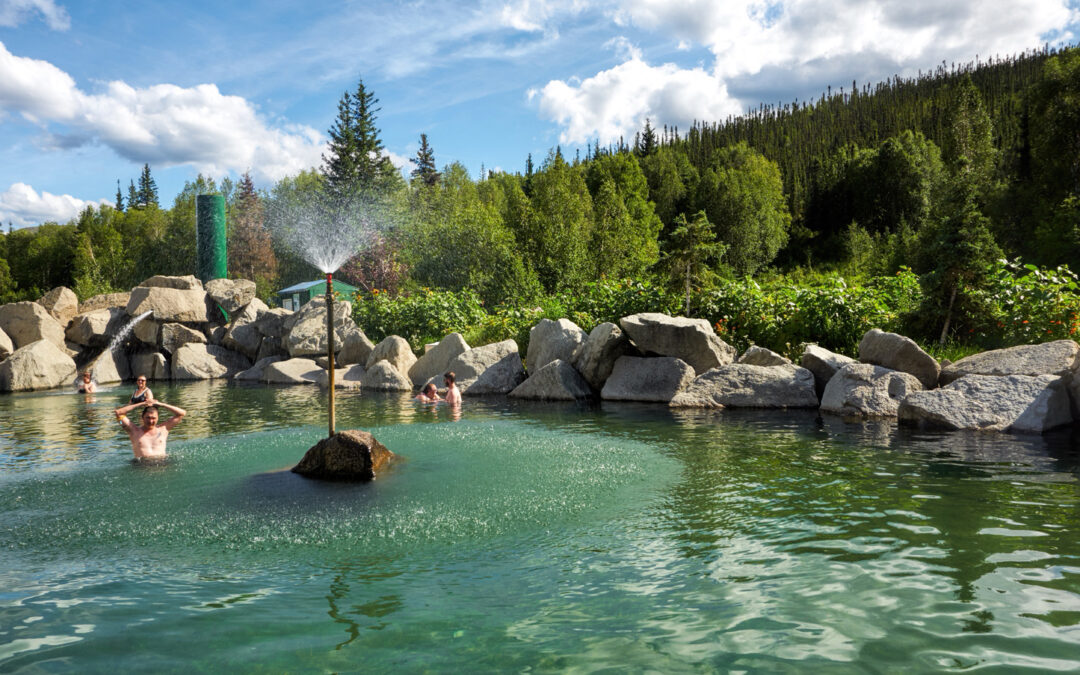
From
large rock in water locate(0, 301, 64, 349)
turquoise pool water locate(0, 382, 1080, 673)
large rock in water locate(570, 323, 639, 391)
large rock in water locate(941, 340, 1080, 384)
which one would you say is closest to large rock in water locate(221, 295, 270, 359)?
large rock in water locate(0, 301, 64, 349)

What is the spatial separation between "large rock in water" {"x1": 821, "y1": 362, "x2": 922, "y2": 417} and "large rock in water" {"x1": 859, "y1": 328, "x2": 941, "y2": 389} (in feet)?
0.74

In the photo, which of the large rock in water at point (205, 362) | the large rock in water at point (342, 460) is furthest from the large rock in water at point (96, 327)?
the large rock in water at point (342, 460)

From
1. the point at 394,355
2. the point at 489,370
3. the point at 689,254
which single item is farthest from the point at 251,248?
the point at 689,254

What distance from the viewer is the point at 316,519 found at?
6.91 meters

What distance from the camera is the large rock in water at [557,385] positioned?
16.8 m

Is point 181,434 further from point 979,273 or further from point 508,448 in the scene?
point 979,273

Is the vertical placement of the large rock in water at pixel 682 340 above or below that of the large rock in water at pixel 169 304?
below

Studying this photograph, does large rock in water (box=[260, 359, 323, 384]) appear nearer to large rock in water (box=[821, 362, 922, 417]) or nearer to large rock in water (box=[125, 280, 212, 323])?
large rock in water (box=[125, 280, 212, 323])

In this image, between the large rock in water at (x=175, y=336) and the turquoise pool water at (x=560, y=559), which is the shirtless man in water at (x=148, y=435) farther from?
the large rock in water at (x=175, y=336)

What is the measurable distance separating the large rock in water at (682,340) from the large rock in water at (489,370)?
11.8 feet

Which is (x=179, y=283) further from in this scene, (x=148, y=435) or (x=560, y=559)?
(x=560, y=559)

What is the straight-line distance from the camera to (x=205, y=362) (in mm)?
25500

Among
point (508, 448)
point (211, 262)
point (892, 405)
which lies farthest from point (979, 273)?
point (211, 262)

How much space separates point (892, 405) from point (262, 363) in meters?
20.0
